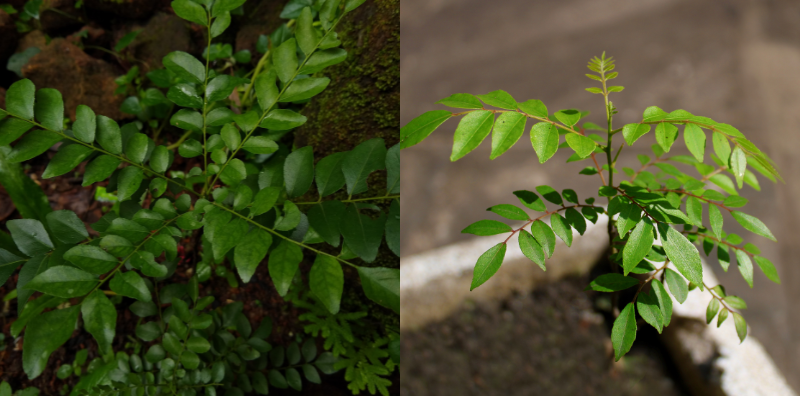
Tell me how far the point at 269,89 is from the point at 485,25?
6.44 ft

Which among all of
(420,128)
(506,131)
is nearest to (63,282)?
(420,128)

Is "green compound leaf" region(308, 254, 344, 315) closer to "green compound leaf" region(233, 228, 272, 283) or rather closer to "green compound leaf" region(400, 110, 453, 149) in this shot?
"green compound leaf" region(233, 228, 272, 283)

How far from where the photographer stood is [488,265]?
69 cm

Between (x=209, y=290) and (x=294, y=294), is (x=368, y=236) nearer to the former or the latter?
(x=294, y=294)

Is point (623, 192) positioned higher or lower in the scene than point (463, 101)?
lower

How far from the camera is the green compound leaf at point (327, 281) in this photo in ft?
2.27

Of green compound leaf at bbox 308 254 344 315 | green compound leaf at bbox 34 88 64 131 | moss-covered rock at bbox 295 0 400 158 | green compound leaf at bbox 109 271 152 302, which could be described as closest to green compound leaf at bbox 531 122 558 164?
green compound leaf at bbox 308 254 344 315

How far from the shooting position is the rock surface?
151 centimetres

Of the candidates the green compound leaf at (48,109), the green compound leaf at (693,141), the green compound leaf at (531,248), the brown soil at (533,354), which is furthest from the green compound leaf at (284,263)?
the brown soil at (533,354)

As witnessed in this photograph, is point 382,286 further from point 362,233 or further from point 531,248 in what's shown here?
point 531,248

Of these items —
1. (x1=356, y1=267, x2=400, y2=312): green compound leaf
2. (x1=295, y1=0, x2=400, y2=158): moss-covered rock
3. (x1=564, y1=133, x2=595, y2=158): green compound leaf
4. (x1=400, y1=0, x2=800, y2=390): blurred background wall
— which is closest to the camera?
(x1=564, y1=133, x2=595, y2=158): green compound leaf

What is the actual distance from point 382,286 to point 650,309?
1.38 ft

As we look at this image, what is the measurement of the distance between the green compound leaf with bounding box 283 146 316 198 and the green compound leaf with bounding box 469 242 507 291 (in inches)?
12.6

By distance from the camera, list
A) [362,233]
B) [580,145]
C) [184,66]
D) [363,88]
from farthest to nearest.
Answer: [363,88]
[184,66]
[362,233]
[580,145]
